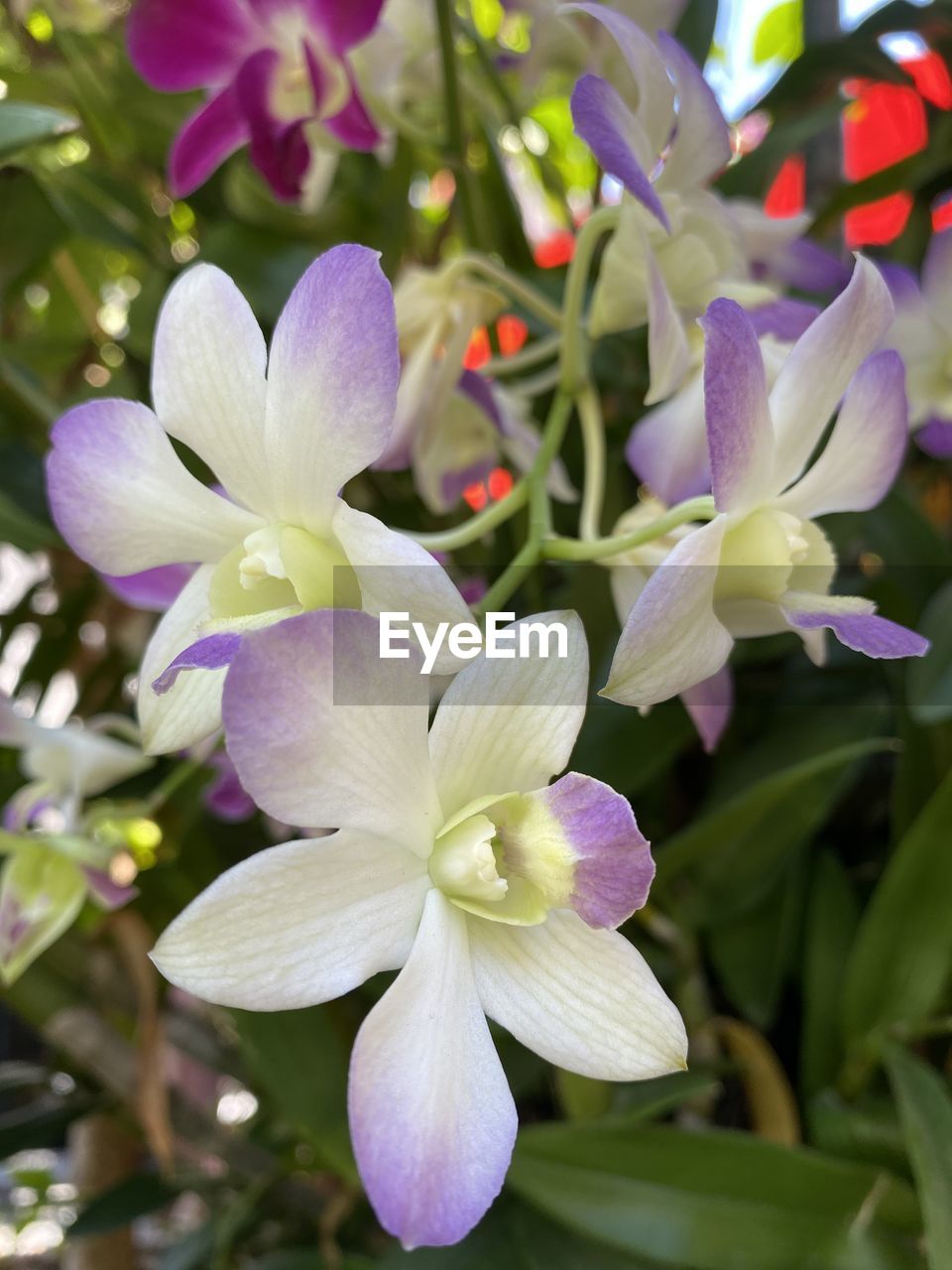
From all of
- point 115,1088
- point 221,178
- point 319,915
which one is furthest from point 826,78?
point 115,1088

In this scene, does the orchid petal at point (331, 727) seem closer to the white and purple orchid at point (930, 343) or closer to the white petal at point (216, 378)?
the white petal at point (216, 378)

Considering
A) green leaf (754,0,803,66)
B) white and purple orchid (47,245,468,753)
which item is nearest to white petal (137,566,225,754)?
white and purple orchid (47,245,468,753)

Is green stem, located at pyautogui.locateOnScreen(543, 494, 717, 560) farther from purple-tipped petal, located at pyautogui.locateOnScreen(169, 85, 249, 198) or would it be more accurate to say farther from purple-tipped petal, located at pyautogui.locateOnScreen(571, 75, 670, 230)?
purple-tipped petal, located at pyautogui.locateOnScreen(169, 85, 249, 198)

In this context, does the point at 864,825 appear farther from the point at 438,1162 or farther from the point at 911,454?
the point at 438,1162

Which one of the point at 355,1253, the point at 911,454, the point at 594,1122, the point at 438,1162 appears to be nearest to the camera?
the point at 438,1162

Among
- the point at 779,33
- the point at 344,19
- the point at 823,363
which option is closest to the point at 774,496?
the point at 823,363

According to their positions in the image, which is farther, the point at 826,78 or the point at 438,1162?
the point at 826,78

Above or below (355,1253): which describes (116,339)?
above
